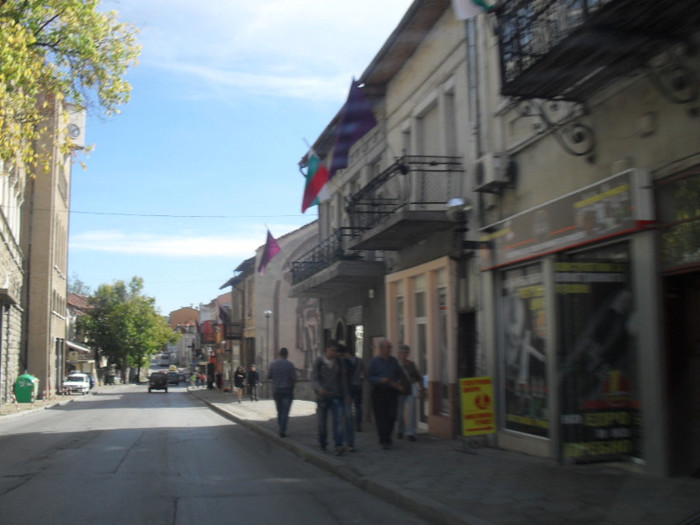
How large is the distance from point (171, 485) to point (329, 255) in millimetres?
12118

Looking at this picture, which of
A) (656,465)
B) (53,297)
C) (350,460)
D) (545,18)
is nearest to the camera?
(656,465)

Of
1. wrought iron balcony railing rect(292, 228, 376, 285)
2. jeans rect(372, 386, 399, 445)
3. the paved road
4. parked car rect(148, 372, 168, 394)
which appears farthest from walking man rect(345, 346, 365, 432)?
parked car rect(148, 372, 168, 394)

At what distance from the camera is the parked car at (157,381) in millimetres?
55116

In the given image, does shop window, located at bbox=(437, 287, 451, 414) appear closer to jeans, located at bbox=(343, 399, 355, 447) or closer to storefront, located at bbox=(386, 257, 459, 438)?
storefront, located at bbox=(386, 257, 459, 438)

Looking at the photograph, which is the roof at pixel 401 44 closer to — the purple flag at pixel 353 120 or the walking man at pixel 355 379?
the purple flag at pixel 353 120

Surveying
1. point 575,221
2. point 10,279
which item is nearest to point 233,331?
point 10,279

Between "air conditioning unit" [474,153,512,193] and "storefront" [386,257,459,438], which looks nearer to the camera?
"air conditioning unit" [474,153,512,193]

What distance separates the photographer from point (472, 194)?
41.1ft


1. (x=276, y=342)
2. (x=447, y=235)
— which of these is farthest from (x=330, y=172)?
(x=276, y=342)

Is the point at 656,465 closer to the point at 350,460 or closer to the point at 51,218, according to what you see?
the point at 350,460

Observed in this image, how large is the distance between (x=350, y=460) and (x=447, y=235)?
191 inches

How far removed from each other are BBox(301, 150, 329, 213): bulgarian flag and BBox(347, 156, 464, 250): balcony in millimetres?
1775

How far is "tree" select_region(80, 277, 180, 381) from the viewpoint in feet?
261

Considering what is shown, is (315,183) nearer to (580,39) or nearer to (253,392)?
(580,39)
